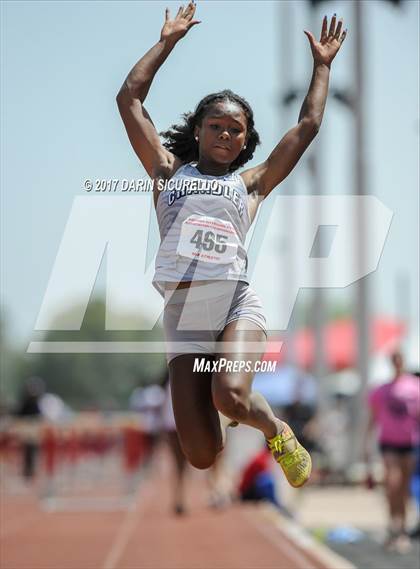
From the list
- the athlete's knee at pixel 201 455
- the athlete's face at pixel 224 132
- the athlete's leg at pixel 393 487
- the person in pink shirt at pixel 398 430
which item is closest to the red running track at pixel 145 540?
the athlete's leg at pixel 393 487

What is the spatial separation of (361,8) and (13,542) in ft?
28.7

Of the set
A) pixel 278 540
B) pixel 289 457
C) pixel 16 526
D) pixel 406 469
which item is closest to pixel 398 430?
pixel 406 469

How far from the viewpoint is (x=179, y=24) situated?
602cm

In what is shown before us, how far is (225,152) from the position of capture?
5.78 metres

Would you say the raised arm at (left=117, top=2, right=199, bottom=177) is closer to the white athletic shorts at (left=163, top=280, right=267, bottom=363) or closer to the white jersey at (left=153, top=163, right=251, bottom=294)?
the white jersey at (left=153, top=163, right=251, bottom=294)

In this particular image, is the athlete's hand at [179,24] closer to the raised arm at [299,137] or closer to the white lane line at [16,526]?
the raised arm at [299,137]

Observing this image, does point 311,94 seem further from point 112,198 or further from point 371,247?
point 371,247

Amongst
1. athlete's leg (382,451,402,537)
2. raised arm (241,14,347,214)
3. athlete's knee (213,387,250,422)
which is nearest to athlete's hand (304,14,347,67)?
raised arm (241,14,347,214)

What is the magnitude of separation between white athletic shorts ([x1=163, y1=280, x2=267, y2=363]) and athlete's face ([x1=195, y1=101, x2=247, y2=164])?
0.61m

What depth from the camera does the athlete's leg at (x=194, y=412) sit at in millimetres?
5680

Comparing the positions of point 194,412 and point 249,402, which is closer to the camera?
point 249,402

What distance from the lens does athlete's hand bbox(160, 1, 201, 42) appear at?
5.96m

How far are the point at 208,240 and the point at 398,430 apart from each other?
17.9 ft

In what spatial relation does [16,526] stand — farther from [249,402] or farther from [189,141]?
[249,402]
